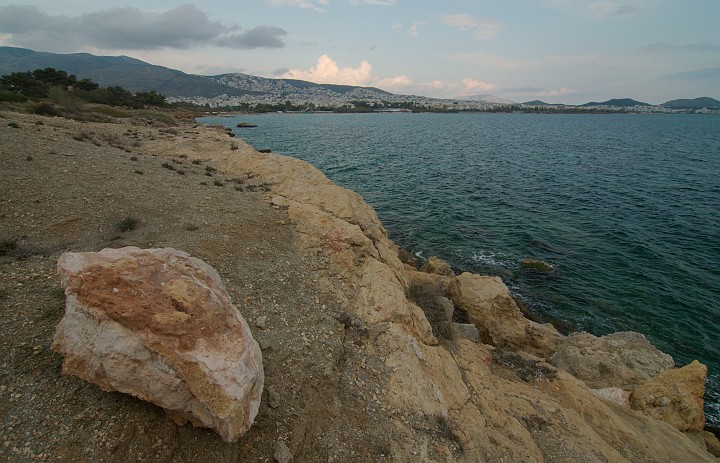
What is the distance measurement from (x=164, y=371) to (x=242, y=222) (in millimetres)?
8831

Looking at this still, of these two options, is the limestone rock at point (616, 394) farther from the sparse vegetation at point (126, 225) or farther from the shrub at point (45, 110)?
the shrub at point (45, 110)

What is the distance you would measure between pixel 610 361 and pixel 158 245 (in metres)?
15.4

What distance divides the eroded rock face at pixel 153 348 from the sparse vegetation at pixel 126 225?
264 inches

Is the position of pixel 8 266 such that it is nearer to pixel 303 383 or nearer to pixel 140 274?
pixel 140 274

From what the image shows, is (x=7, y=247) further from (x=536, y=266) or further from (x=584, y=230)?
(x=584, y=230)

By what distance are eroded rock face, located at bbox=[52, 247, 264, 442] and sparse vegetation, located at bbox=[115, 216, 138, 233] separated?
22.0ft

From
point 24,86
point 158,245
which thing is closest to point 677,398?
point 158,245

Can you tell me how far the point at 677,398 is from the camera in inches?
399

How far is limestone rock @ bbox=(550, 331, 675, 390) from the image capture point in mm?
11477

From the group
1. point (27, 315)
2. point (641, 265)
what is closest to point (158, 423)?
point (27, 315)

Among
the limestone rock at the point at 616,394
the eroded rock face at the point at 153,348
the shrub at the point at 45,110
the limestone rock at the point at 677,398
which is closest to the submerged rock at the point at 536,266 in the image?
the limestone rock at the point at 677,398

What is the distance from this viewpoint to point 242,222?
44.0 feet

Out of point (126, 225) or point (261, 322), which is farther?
point (126, 225)

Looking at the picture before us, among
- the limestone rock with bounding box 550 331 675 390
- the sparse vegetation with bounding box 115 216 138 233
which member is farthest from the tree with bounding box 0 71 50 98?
the limestone rock with bounding box 550 331 675 390
